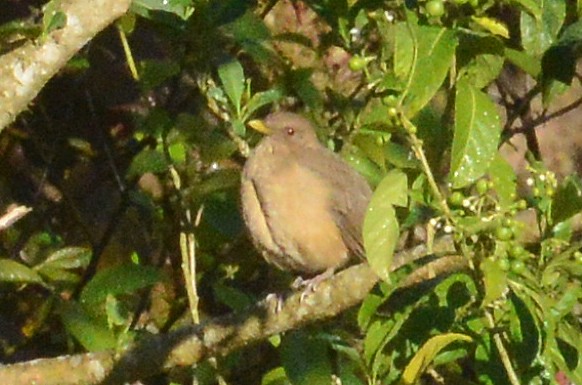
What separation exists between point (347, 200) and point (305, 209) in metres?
0.14

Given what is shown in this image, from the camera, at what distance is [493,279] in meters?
2.80

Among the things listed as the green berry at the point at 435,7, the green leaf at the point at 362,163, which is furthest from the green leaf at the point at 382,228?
the green leaf at the point at 362,163

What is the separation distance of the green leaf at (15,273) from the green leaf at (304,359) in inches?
31.1

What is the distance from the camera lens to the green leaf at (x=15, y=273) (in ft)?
14.0

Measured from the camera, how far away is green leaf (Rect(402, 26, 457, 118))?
9.20ft

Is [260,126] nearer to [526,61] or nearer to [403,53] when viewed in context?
[526,61]

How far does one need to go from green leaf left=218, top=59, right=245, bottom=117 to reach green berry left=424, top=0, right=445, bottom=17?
144 cm

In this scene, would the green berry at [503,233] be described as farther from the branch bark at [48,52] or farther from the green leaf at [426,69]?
the branch bark at [48,52]

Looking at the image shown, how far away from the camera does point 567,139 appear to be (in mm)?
6352

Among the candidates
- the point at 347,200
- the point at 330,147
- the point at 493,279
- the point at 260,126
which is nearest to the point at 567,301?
the point at 493,279

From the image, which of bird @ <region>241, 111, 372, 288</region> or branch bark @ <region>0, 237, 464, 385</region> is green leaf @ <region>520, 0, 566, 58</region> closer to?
branch bark @ <region>0, 237, 464, 385</region>

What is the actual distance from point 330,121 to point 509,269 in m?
2.21

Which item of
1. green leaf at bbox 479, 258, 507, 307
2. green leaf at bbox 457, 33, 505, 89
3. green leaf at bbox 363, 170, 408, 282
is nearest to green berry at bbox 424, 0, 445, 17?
green leaf at bbox 457, 33, 505, 89

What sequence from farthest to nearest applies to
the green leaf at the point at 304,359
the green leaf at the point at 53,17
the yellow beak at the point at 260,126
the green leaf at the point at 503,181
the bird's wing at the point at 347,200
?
the yellow beak at the point at 260,126, the bird's wing at the point at 347,200, the green leaf at the point at 304,359, the green leaf at the point at 503,181, the green leaf at the point at 53,17
